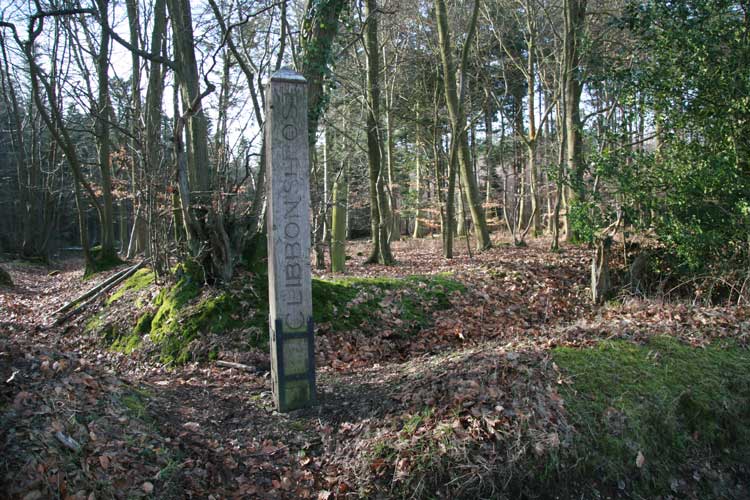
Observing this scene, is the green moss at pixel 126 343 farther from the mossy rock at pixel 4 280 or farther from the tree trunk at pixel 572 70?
the tree trunk at pixel 572 70

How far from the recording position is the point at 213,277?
7.39 m

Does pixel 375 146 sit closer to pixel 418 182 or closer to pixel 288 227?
pixel 288 227

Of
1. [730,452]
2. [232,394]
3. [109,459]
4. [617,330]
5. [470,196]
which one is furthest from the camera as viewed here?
[470,196]

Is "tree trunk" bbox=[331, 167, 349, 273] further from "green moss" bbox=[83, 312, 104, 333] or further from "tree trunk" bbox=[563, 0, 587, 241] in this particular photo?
"tree trunk" bbox=[563, 0, 587, 241]

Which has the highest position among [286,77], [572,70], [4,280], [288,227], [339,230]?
[572,70]

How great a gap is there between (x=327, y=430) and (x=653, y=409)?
9.22 feet

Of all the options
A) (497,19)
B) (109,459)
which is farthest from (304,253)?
(497,19)

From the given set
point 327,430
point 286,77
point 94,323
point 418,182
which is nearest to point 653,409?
point 327,430

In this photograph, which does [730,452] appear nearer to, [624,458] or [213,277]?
[624,458]

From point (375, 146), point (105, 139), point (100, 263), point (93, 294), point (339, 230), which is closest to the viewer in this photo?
point (93, 294)

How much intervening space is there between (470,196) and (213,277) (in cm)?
870

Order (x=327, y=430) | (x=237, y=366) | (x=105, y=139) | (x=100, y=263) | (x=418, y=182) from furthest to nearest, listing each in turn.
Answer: (x=418, y=182)
(x=105, y=139)
(x=100, y=263)
(x=237, y=366)
(x=327, y=430)

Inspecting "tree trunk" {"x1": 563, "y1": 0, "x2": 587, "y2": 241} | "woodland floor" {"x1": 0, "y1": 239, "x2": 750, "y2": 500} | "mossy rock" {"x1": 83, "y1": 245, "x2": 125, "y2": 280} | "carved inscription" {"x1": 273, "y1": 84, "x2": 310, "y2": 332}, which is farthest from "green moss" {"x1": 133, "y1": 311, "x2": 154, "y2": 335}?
"tree trunk" {"x1": 563, "y1": 0, "x2": 587, "y2": 241}

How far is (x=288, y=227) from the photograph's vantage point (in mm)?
4441
